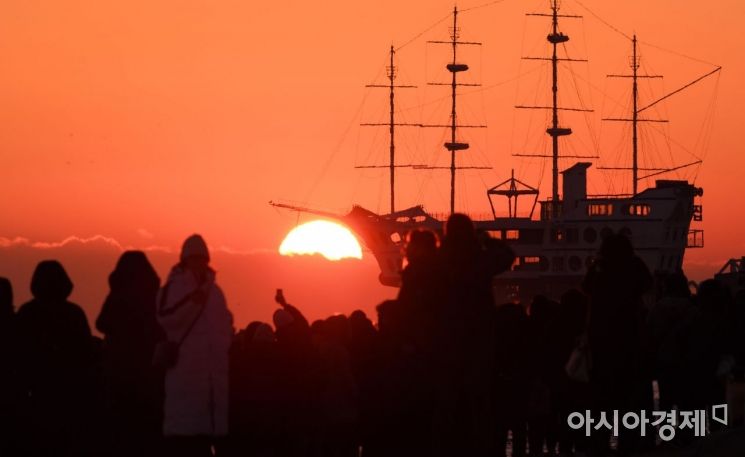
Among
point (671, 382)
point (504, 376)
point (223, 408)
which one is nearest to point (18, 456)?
point (223, 408)

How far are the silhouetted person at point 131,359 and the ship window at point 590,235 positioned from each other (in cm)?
9991

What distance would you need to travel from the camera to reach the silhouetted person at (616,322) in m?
12.5

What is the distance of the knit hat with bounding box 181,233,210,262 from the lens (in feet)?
37.5

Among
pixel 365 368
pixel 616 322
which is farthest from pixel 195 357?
pixel 365 368

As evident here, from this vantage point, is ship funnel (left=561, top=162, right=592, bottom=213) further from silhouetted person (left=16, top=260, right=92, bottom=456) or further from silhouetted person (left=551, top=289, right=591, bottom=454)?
silhouetted person (left=16, top=260, right=92, bottom=456)

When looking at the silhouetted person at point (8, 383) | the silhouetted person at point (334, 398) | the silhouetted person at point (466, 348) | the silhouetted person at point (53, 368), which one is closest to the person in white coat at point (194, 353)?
the silhouetted person at point (466, 348)

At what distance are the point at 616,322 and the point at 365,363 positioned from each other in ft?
11.3

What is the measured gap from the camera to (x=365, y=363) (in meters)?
→ 15.3

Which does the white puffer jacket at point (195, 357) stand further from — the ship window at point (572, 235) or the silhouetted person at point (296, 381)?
the ship window at point (572, 235)

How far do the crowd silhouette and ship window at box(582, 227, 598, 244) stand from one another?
95428 mm

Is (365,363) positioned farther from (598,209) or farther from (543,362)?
(598,209)

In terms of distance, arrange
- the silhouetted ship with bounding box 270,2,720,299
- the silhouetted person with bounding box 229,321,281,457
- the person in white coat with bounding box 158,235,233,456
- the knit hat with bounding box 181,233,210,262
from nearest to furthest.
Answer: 1. the person in white coat with bounding box 158,235,233,456
2. the knit hat with bounding box 181,233,210,262
3. the silhouetted person with bounding box 229,321,281,457
4. the silhouetted ship with bounding box 270,2,720,299

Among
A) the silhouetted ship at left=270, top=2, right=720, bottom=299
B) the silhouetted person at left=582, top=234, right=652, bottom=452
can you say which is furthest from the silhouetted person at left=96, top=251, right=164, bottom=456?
the silhouetted ship at left=270, top=2, right=720, bottom=299

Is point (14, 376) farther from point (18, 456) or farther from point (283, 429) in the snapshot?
point (283, 429)
